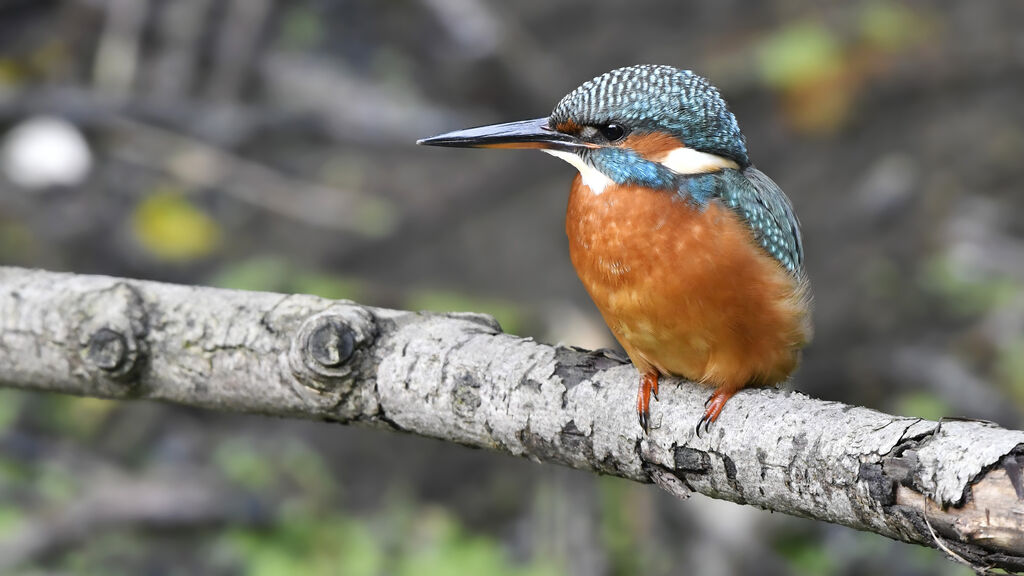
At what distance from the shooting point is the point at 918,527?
1135 mm

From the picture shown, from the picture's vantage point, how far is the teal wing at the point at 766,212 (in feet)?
5.84

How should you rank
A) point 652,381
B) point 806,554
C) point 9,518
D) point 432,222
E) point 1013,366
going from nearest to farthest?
point 652,381
point 9,518
point 806,554
point 1013,366
point 432,222

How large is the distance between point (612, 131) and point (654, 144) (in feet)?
0.27

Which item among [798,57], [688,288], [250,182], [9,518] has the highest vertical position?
[798,57]

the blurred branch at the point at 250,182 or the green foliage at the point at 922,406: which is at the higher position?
the blurred branch at the point at 250,182

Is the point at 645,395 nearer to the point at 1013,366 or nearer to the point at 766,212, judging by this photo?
the point at 766,212

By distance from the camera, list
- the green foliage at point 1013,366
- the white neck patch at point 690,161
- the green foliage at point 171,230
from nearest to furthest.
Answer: the white neck patch at point 690,161 < the green foliage at point 1013,366 < the green foliage at point 171,230

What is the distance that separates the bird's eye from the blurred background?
1.81 meters

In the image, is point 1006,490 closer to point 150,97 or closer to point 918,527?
point 918,527

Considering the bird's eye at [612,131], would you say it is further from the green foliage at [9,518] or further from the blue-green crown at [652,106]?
the green foliage at [9,518]

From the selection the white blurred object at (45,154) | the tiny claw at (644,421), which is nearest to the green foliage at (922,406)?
the tiny claw at (644,421)

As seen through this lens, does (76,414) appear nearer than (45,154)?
Yes

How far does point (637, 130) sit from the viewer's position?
5.98 feet

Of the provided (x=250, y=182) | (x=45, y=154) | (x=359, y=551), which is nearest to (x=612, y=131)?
(x=359, y=551)
